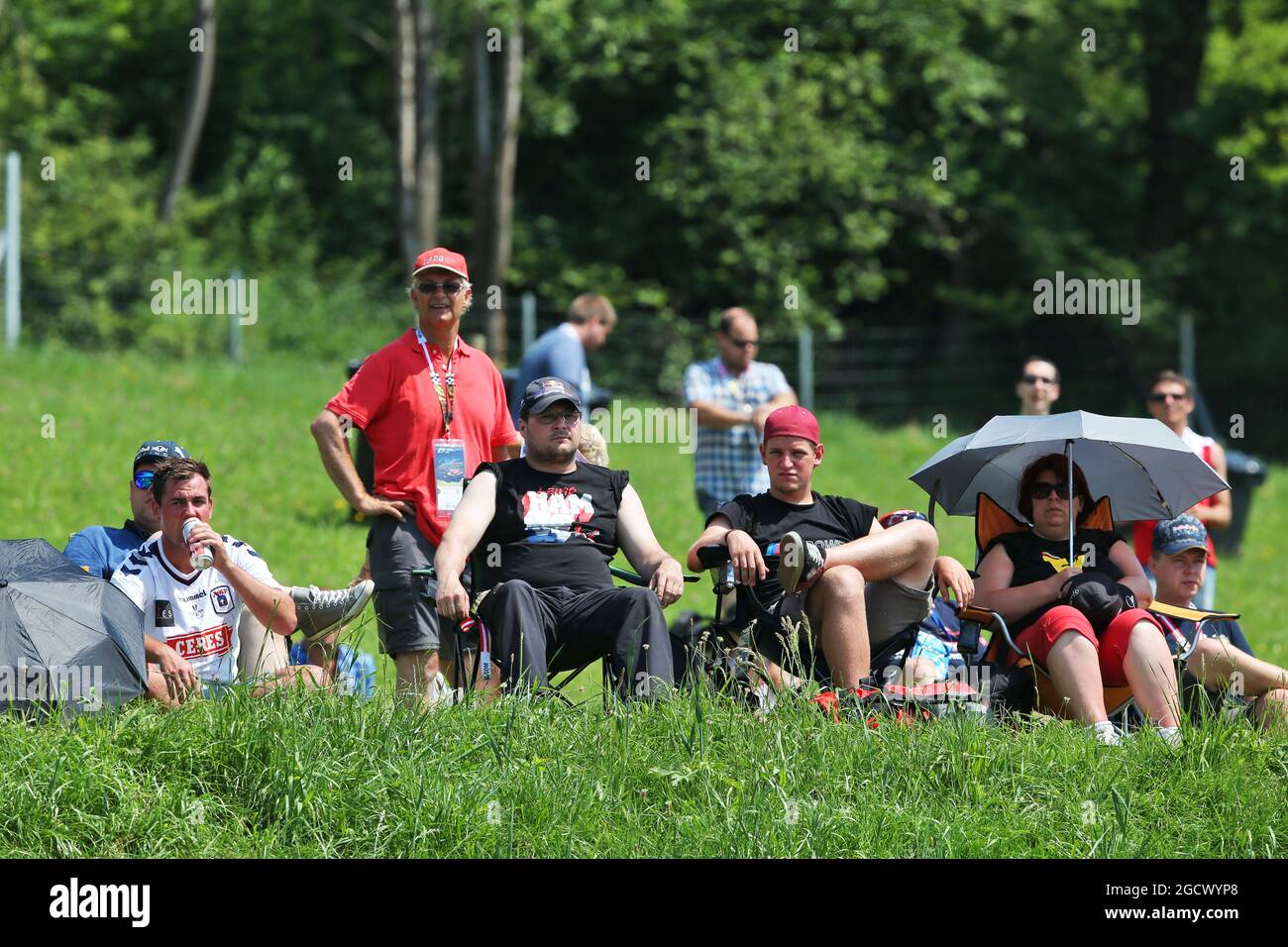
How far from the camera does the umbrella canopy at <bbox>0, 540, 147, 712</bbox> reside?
5.54 metres

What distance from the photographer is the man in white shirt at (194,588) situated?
6.05m

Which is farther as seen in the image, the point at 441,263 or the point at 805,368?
the point at 805,368

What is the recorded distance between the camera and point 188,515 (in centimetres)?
614

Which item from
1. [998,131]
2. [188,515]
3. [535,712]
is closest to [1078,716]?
[535,712]

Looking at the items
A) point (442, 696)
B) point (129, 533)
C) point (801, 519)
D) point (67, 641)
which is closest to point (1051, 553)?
point (801, 519)

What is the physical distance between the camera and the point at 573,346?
31.5 feet

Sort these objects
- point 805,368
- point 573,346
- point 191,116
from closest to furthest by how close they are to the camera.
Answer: point 573,346, point 805,368, point 191,116

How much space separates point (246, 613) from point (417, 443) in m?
1.08

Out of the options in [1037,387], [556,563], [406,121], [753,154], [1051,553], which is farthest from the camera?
[753,154]

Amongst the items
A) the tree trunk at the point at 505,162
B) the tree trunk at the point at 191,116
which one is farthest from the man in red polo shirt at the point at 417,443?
the tree trunk at the point at 191,116

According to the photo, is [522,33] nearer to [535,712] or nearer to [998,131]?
[998,131]

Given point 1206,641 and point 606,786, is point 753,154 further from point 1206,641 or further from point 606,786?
point 606,786

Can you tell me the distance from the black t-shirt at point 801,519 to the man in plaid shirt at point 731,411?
93.8 inches

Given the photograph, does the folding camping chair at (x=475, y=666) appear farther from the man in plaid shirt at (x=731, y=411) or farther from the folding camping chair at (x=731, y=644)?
the man in plaid shirt at (x=731, y=411)
